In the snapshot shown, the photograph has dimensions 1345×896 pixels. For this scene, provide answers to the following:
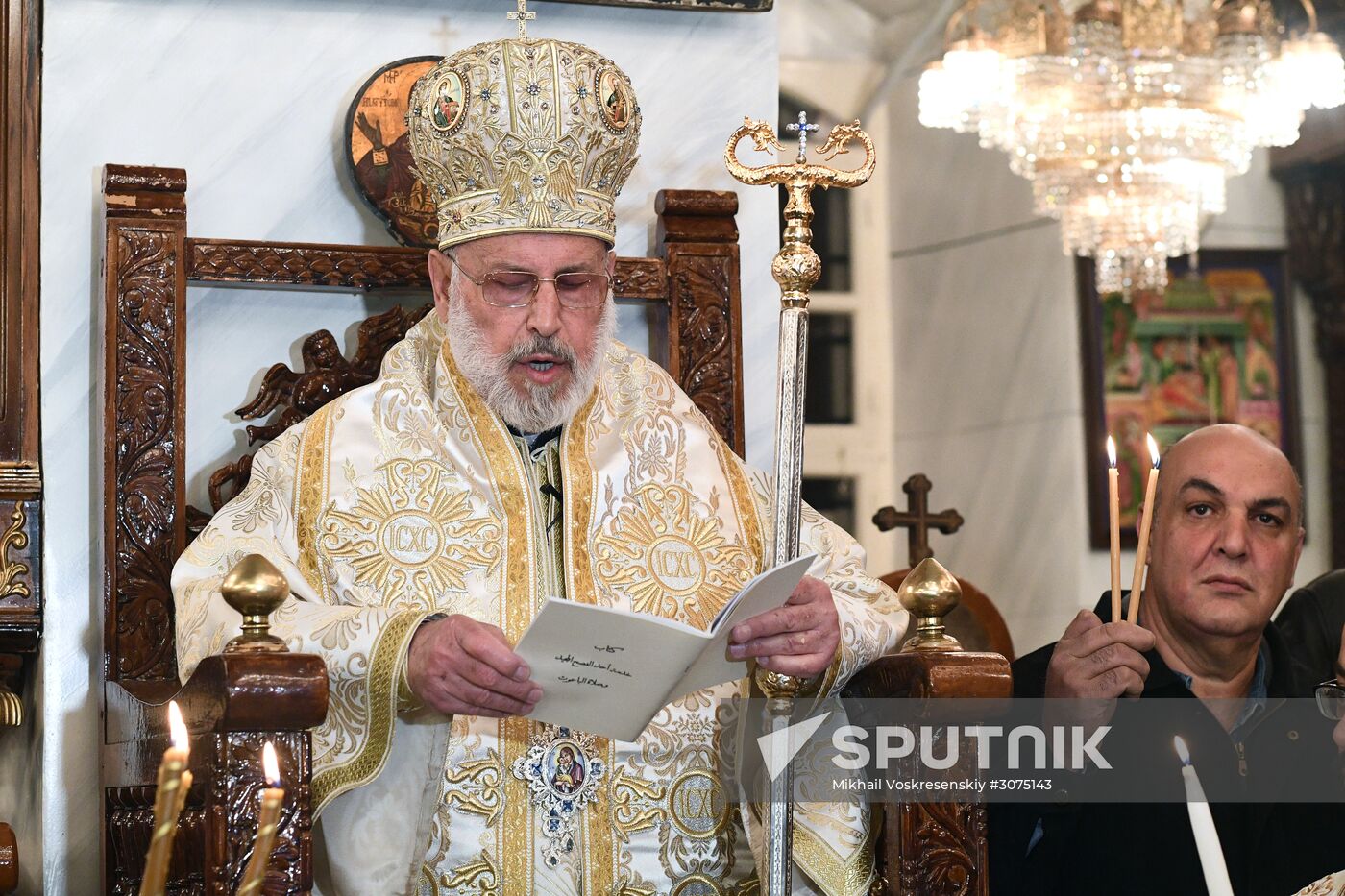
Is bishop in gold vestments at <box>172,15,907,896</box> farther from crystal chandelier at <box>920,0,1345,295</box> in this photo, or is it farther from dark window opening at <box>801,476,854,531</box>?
dark window opening at <box>801,476,854,531</box>

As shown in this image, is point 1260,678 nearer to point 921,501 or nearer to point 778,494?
point 778,494

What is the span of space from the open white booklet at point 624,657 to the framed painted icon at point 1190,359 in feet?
27.2

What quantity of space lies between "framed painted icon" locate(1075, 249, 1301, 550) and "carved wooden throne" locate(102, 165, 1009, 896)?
23.8 ft

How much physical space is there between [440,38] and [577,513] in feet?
3.95

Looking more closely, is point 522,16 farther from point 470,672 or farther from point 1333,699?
point 1333,699

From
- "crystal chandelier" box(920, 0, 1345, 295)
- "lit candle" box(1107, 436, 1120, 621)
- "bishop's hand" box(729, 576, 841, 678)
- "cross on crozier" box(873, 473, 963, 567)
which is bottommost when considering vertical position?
"bishop's hand" box(729, 576, 841, 678)

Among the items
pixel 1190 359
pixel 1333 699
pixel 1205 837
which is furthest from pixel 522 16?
pixel 1190 359

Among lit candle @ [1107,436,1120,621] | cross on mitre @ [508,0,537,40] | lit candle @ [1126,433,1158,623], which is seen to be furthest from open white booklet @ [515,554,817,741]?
cross on mitre @ [508,0,537,40]

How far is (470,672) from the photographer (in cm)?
280

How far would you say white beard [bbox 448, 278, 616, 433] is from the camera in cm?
352

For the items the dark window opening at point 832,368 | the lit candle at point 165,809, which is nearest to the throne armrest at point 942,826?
the lit candle at point 165,809

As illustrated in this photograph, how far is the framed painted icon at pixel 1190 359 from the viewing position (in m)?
10.9

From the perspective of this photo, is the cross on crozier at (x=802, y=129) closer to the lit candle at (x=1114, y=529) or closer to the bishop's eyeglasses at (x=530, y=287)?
the bishop's eyeglasses at (x=530, y=287)

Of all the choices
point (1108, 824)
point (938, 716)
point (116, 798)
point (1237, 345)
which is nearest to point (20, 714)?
point (116, 798)
